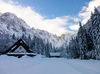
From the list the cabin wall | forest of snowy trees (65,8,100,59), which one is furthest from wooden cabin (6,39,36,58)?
forest of snowy trees (65,8,100,59)

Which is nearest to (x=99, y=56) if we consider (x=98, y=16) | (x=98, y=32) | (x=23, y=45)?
(x=98, y=32)

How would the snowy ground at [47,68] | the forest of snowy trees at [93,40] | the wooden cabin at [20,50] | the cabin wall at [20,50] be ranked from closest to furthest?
the snowy ground at [47,68]
the forest of snowy trees at [93,40]
the wooden cabin at [20,50]
the cabin wall at [20,50]

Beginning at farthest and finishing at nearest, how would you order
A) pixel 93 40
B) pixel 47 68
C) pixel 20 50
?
pixel 20 50
pixel 93 40
pixel 47 68

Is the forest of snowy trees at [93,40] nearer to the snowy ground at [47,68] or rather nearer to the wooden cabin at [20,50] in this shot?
the snowy ground at [47,68]

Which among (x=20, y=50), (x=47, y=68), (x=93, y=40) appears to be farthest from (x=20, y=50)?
(x=47, y=68)

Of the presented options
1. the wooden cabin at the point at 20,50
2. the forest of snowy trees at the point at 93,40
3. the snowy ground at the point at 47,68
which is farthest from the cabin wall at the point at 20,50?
the snowy ground at the point at 47,68

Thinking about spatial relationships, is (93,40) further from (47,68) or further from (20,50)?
(20,50)

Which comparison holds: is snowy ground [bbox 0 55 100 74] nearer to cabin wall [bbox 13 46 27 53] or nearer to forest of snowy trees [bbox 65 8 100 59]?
forest of snowy trees [bbox 65 8 100 59]

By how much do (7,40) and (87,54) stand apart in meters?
43.1

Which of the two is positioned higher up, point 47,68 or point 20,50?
point 47,68

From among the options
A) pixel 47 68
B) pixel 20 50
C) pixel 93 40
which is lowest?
pixel 20 50

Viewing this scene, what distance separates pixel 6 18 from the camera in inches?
6654

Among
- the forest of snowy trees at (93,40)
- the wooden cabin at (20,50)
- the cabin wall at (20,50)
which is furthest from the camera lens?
the cabin wall at (20,50)

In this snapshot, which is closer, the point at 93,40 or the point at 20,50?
the point at 93,40
